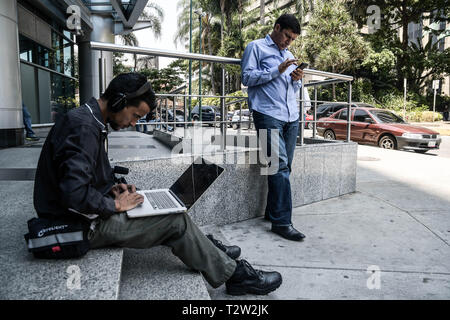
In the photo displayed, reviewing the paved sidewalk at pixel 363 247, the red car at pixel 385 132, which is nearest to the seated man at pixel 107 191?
the paved sidewalk at pixel 363 247

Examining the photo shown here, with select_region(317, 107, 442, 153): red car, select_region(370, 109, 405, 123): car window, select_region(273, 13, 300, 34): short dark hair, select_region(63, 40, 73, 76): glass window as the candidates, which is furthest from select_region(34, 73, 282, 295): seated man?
select_region(63, 40, 73, 76): glass window

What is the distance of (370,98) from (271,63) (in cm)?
2695

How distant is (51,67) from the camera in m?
14.0

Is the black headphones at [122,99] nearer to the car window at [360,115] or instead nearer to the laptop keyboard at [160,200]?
the laptop keyboard at [160,200]

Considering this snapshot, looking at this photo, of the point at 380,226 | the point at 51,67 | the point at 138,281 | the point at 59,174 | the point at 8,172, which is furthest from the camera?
the point at 51,67

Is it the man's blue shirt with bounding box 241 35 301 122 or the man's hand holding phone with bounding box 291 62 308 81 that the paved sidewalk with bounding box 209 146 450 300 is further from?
the man's hand holding phone with bounding box 291 62 308 81

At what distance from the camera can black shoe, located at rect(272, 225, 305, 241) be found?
12.3ft

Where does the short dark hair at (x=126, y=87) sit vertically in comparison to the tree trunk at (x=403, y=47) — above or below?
below

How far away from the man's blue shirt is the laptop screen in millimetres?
837

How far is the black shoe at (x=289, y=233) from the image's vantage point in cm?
375

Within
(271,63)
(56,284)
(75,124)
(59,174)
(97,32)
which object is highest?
(97,32)

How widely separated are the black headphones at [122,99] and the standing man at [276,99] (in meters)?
1.92
